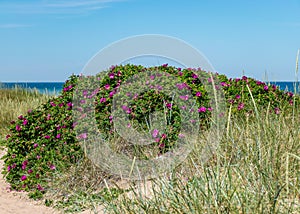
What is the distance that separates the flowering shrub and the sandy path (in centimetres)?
12

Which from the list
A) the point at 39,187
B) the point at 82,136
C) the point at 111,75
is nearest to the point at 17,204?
the point at 39,187

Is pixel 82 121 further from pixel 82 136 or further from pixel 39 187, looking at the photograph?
pixel 39 187

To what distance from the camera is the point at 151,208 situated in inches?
119

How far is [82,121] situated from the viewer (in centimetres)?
555

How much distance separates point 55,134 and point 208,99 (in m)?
2.15

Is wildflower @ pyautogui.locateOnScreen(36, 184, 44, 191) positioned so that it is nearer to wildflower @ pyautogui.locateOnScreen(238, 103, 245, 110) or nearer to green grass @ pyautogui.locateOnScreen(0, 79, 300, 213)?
green grass @ pyautogui.locateOnScreen(0, 79, 300, 213)

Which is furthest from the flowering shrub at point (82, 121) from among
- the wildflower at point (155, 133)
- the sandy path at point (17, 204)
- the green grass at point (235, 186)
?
the green grass at point (235, 186)

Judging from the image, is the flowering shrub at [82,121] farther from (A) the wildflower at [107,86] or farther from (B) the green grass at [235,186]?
(B) the green grass at [235,186]

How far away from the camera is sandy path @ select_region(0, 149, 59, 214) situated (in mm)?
4957

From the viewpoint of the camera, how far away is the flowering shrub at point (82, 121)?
533 centimetres

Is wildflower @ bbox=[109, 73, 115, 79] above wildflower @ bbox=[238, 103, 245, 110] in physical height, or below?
above

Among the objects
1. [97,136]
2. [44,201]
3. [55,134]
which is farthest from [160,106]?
[44,201]

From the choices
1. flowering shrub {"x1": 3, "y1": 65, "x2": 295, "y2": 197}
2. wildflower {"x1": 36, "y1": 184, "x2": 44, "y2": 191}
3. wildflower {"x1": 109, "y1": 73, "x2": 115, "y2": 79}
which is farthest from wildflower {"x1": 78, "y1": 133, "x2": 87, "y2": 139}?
wildflower {"x1": 109, "y1": 73, "x2": 115, "y2": 79}

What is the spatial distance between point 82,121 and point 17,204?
1.30 m
